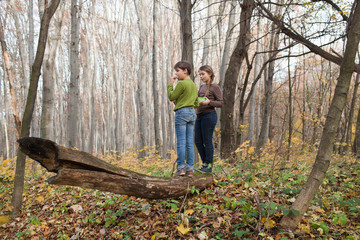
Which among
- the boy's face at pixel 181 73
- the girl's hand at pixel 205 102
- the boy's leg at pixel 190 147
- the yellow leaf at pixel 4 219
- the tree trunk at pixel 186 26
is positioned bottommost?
the yellow leaf at pixel 4 219

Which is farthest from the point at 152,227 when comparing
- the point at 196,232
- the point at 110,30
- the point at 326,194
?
the point at 110,30

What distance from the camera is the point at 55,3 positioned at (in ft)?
10.6

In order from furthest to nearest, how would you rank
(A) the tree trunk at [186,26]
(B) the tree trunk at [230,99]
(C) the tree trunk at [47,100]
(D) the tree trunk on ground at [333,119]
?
(C) the tree trunk at [47,100]
(B) the tree trunk at [230,99]
(A) the tree trunk at [186,26]
(D) the tree trunk on ground at [333,119]

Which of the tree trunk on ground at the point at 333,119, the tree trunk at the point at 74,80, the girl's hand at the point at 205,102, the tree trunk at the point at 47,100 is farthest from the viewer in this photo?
the tree trunk at the point at 74,80

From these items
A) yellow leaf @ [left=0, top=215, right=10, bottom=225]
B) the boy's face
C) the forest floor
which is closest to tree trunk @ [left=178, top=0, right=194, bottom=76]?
the boy's face

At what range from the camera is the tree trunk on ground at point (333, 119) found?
2.04 m

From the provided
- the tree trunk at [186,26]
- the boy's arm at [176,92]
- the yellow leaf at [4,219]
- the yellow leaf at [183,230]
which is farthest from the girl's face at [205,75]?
the yellow leaf at [4,219]

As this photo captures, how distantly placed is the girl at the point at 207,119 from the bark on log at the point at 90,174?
79 centimetres

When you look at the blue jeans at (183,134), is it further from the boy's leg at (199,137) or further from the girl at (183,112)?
the boy's leg at (199,137)

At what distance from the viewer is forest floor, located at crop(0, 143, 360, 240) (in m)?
2.32

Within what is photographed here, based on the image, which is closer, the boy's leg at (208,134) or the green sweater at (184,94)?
the green sweater at (184,94)

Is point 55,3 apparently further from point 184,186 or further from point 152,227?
point 152,227

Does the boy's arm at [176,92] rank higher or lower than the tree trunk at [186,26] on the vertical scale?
lower

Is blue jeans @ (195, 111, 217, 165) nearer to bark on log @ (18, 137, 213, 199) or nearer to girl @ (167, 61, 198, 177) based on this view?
girl @ (167, 61, 198, 177)
